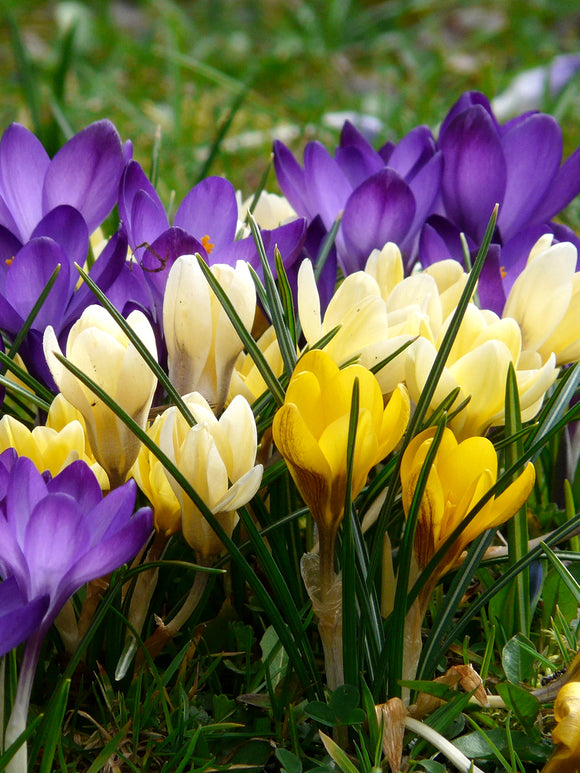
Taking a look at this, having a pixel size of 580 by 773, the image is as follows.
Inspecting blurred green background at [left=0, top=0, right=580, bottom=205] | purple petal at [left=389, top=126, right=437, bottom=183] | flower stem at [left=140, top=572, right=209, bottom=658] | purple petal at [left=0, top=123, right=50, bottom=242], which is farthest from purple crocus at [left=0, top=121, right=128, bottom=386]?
blurred green background at [left=0, top=0, right=580, bottom=205]

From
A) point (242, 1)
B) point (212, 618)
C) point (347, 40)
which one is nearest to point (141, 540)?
point (212, 618)

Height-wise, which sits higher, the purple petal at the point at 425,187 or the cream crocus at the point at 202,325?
the purple petal at the point at 425,187

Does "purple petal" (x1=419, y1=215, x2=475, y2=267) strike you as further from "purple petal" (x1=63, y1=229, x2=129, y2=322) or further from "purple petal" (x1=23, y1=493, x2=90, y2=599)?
"purple petal" (x1=23, y1=493, x2=90, y2=599)

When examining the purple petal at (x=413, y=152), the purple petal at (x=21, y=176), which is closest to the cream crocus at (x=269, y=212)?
the purple petal at (x=413, y=152)

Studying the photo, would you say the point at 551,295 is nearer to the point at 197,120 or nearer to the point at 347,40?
the point at 197,120

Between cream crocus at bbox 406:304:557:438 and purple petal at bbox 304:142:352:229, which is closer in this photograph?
cream crocus at bbox 406:304:557:438

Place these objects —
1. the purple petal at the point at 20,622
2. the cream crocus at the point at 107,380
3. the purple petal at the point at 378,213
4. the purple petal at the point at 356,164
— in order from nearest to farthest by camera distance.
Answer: the purple petal at the point at 20,622 < the cream crocus at the point at 107,380 < the purple petal at the point at 378,213 < the purple petal at the point at 356,164

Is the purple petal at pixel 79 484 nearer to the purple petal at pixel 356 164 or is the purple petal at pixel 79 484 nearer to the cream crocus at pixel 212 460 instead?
the cream crocus at pixel 212 460
